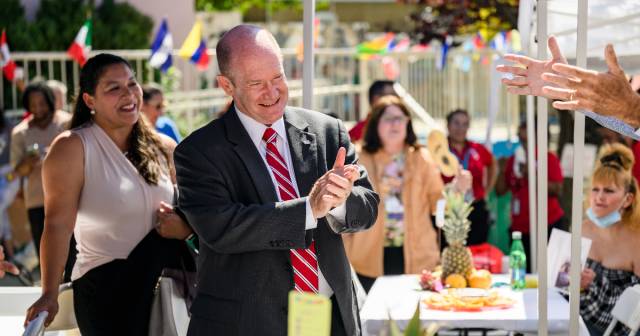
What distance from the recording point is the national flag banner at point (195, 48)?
36.8ft

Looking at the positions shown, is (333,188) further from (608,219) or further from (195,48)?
(195,48)

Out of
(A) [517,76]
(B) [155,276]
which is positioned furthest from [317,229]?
(B) [155,276]

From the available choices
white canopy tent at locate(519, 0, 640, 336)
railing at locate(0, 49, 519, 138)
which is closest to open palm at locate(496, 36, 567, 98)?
white canopy tent at locate(519, 0, 640, 336)

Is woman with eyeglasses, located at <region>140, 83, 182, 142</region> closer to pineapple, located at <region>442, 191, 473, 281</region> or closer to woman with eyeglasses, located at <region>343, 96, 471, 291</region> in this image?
woman with eyeglasses, located at <region>343, 96, 471, 291</region>

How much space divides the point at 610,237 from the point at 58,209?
123 inches

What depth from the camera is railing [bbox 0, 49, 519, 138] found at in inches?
508

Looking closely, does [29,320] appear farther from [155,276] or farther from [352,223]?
[352,223]

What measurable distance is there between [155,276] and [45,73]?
9364 mm

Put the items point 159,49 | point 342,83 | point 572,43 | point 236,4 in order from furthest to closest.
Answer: point 236,4 → point 342,83 → point 159,49 → point 572,43

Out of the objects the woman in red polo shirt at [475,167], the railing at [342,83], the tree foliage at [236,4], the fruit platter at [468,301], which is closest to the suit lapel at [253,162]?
the fruit platter at [468,301]

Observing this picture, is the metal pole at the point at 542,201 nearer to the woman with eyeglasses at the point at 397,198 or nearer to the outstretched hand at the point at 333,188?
the outstretched hand at the point at 333,188

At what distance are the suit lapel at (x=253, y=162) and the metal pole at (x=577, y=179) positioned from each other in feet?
3.64

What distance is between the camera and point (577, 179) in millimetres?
3752

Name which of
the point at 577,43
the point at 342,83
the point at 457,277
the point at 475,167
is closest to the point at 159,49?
the point at 475,167
